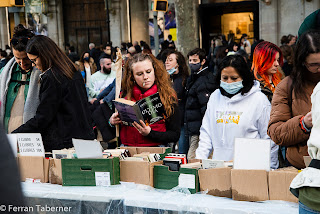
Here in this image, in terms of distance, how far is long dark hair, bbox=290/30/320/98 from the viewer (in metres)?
3.11

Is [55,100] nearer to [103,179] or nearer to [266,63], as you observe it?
[103,179]

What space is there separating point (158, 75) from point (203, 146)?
736 millimetres

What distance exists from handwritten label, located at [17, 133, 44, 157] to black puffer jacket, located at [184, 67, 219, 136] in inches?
117

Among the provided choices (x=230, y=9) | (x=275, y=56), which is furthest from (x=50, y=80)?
(x=230, y=9)

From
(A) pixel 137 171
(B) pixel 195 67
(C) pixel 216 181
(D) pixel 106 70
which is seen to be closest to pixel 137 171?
(A) pixel 137 171

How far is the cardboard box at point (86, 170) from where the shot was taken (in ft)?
12.1

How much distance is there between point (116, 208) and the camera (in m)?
3.50

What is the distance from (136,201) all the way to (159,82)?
135 cm

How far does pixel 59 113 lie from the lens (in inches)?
171

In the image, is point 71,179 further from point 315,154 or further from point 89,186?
point 315,154

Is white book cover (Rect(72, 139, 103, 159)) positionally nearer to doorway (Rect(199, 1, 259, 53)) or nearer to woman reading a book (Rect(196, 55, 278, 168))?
woman reading a book (Rect(196, 55, 278, 168))

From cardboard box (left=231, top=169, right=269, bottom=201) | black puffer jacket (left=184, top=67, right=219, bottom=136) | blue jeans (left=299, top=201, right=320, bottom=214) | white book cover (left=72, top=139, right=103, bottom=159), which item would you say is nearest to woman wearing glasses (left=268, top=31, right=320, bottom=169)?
cardboard box (left=231, top=169, right=269, bottom=201)

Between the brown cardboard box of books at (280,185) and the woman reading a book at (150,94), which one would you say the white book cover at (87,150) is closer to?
the woman reading a book at (150,94)

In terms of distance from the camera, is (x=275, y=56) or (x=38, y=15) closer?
(x=275, y=56)
